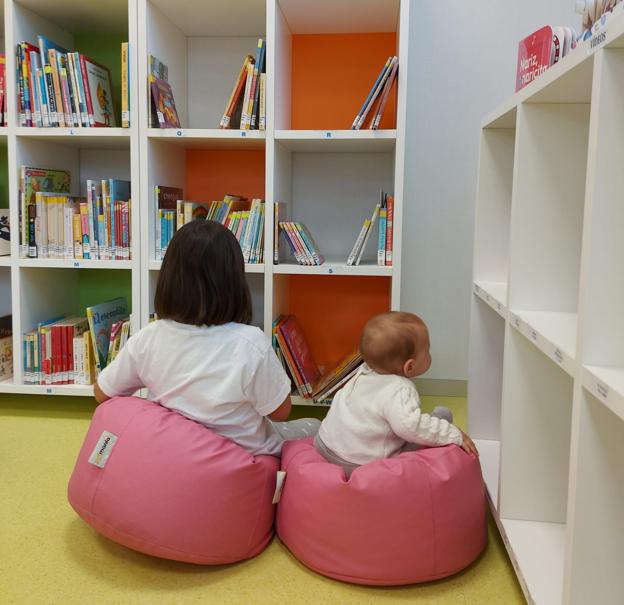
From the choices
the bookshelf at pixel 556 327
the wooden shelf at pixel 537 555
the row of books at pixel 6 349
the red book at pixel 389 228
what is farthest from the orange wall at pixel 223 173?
the wooden shelf at pixel 537 555

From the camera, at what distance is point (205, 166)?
3150 millimetres

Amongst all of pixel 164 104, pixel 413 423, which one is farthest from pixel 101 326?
pixel 413 423

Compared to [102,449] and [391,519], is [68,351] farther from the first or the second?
[391,519]

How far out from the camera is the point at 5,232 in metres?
2.93

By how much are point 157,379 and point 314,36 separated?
6.27 ft

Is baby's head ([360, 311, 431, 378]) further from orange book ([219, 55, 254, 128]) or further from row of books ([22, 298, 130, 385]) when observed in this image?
row of books ([22, 298, 130, 385])

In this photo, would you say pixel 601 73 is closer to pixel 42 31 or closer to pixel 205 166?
pixel 205 166

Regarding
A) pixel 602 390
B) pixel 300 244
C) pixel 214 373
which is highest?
pixel 300 244

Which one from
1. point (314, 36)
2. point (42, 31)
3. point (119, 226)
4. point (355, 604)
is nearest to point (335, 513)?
point (355, 604)

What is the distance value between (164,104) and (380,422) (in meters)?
1.68

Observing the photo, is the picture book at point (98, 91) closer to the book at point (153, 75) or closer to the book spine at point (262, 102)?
the book at point (153, 75)

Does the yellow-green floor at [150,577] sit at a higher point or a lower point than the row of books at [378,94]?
lower

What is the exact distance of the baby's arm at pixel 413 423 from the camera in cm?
167

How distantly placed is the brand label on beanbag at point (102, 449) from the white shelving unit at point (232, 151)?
109 centimetres
